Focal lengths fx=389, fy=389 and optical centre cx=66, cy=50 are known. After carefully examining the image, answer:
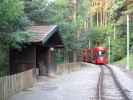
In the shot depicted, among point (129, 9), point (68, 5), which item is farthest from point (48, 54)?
point (68, 5)

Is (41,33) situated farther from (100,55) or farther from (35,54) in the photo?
(100,55)

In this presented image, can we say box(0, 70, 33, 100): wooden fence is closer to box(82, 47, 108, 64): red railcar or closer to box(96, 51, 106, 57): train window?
box(96, 51, 106, 57): train window

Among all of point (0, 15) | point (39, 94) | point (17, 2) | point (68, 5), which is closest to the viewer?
point (0, 15)

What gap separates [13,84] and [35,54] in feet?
32.6

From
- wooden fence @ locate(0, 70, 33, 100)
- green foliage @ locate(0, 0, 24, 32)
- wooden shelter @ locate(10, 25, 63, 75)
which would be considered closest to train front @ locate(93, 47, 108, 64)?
wooden shelter @ locate(10, 25, 63, 75)

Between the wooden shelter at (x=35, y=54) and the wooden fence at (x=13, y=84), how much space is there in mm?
3808

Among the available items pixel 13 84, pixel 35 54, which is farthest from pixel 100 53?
pixel 13 84

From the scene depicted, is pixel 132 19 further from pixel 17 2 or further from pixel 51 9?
pixel 17 2

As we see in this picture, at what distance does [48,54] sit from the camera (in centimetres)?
3150

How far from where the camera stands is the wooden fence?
1619 cm

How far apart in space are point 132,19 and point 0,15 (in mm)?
49378

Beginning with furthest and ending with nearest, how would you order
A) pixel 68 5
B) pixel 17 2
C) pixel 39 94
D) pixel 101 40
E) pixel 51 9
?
pixel 101 40 → pixel 68 5 → pixel 51 9 → pixel 39 94 → pixel 17 2

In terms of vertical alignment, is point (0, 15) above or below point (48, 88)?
above

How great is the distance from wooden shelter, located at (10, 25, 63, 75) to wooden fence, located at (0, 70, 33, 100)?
3808 millimetres
